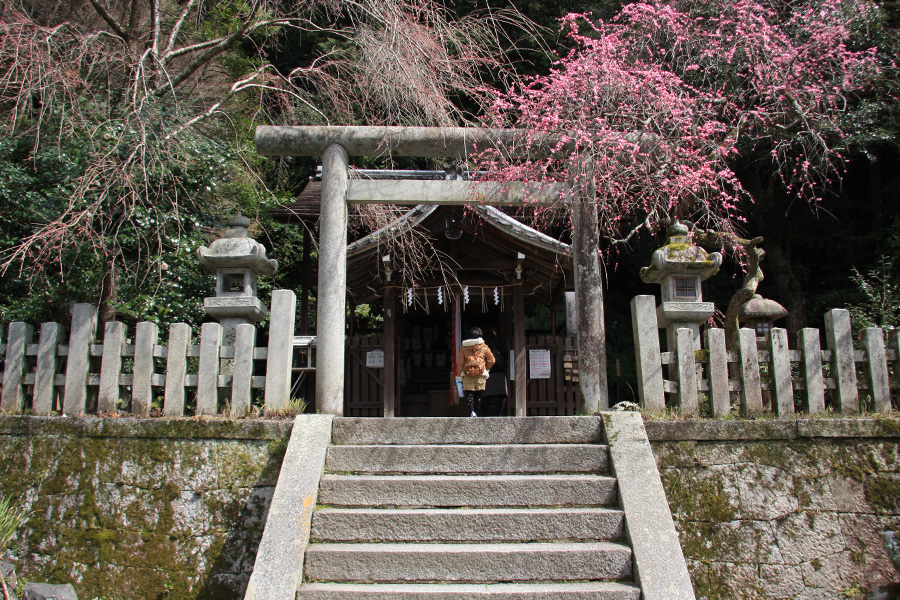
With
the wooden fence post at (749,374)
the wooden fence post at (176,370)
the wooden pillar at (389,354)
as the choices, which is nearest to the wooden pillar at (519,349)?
the wooden pillar at (389,354)

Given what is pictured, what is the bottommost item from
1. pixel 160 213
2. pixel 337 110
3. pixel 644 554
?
pixel 644 554

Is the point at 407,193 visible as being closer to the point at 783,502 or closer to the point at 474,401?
the point at 474,401

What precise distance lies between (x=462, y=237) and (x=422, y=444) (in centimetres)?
540

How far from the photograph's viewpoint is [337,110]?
761 centimetres

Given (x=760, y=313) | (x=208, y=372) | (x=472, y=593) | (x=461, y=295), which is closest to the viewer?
(x=472, y=593)

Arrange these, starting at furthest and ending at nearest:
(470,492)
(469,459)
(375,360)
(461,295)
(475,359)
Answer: (461,295) < (375,360) < (475,359) < (469,459) < (470,492)

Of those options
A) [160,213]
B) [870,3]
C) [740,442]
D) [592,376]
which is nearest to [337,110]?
[160,213]

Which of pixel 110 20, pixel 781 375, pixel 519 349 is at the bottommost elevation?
pixel 781 375

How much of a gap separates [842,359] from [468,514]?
328 centimetres

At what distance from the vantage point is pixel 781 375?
471 centimetres

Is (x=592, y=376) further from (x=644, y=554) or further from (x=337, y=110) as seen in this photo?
(x=337, y=110)

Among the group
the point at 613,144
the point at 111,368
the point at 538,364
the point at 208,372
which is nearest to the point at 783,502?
the point at 613,144

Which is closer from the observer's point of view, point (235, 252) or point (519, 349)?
point (235, 252)

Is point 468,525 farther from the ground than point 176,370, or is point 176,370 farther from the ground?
point 176,370
